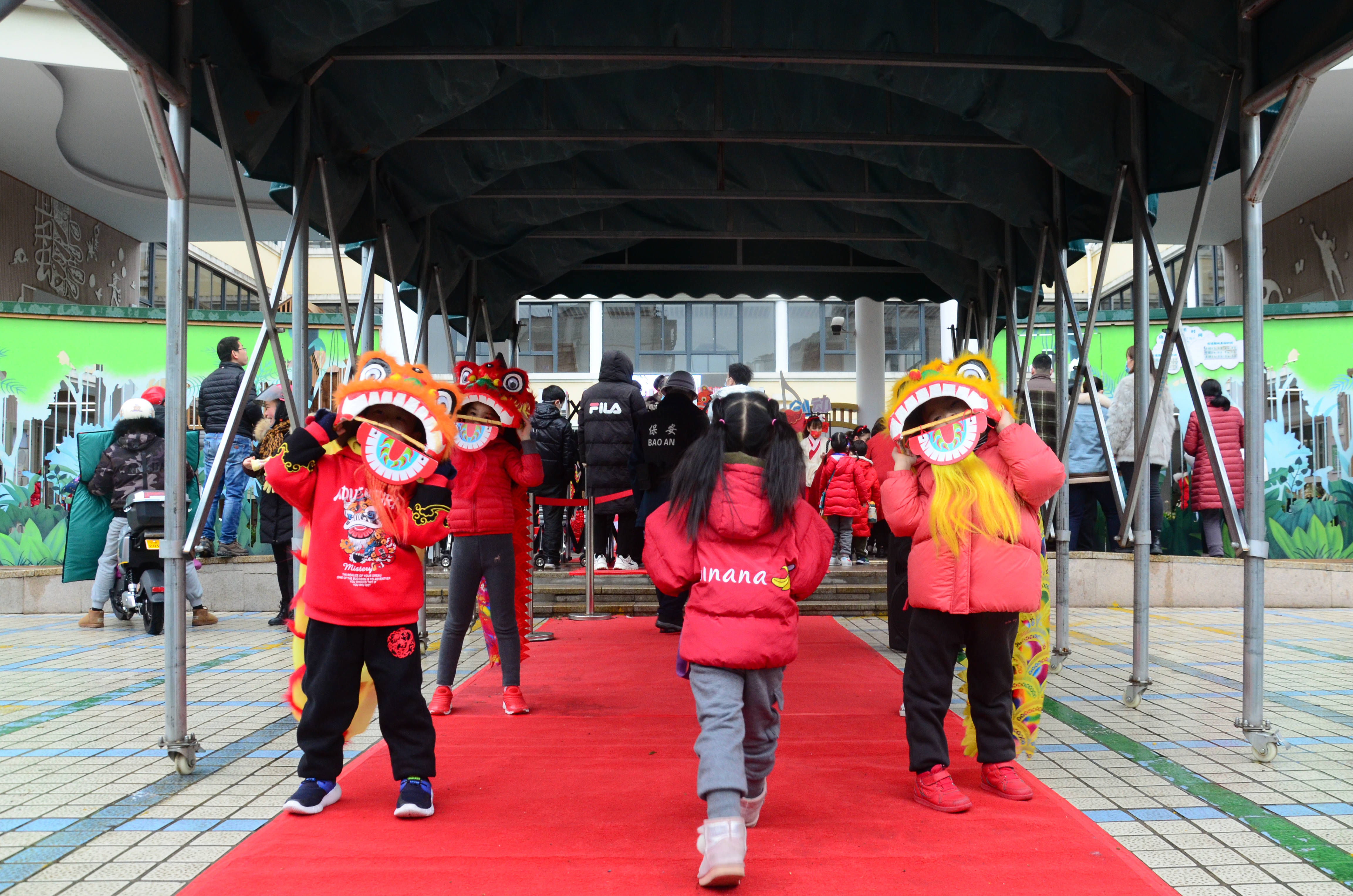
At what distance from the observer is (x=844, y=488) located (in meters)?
10.6

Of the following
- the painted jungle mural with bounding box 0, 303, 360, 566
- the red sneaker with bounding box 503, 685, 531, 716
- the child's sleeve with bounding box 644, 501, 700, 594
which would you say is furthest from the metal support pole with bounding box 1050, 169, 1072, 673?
the painted jungle mural with bounding box 0, 303, 360, 566

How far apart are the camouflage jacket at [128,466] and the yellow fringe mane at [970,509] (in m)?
6.89

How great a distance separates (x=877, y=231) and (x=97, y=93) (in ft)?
31.2

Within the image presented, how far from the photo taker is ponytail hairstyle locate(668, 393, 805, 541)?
368cm

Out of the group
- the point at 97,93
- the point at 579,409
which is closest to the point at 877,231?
the point at 579,409

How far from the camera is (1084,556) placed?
10.9 m

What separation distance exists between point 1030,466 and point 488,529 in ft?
9.45

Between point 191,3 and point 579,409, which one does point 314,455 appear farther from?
point 579,409

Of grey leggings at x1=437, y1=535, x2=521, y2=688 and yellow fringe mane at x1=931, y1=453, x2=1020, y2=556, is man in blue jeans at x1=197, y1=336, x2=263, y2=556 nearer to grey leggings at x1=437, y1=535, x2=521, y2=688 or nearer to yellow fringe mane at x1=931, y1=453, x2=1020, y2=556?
grey leggings at x1=437, y1=535, x2=521, y2=688

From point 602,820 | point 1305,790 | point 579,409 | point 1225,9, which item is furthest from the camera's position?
point 579,409

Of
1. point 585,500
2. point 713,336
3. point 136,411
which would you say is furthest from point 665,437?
point 713,336

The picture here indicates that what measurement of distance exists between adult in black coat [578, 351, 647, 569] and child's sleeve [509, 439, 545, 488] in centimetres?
288

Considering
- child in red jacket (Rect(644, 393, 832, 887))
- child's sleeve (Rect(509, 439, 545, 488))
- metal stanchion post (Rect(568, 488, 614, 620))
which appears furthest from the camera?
metal stanchion post (Rect(568, 488, 614, 620))

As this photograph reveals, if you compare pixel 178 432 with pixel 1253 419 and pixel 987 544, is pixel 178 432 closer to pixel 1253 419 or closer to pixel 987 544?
pixel 987 544
